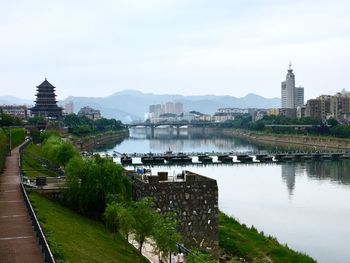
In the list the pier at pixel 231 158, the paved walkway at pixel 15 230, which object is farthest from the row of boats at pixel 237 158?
the paved walkway at pixel 15 230

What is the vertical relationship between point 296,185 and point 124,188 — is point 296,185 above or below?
below

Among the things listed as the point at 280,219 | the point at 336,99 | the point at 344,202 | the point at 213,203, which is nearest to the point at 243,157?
the point at 344,202

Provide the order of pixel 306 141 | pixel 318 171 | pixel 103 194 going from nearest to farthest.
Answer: pixel 103 194 < pixel 318 171 < pixel 306 141

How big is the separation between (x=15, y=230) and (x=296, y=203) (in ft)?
114

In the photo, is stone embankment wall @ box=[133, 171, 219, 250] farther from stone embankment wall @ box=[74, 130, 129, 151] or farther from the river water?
stone embankment wall @ box=[74, 130, 129, 151]

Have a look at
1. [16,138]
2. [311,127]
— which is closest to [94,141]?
[311,127]

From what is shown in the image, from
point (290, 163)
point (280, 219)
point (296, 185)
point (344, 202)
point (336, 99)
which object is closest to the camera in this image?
point (280, 219)

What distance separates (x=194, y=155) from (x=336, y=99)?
4420 inches

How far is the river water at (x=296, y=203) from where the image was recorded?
34.7 metres

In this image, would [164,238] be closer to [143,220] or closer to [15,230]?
[143,220]

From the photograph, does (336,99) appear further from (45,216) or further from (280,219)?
(45,216)

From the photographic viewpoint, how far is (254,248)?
28.6m

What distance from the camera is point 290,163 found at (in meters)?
91.4

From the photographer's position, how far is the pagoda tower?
139000 millimetres
